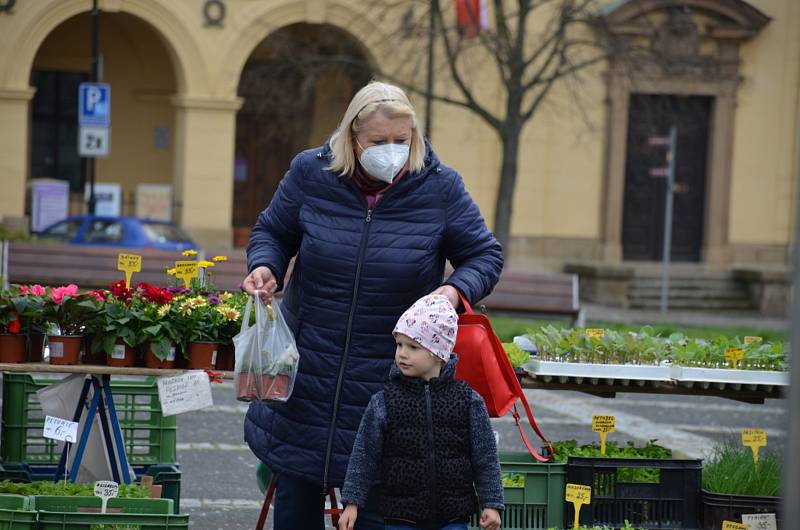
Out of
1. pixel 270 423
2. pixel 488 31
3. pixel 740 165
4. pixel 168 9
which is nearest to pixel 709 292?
pixel 740 165

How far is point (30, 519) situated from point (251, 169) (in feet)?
Result: 79.3

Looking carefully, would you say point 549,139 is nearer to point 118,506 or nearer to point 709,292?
point 709,292

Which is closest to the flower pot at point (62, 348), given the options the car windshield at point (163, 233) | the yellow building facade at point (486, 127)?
the car windshield at point (163, 233)

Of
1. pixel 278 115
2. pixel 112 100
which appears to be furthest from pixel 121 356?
pixel 278 115

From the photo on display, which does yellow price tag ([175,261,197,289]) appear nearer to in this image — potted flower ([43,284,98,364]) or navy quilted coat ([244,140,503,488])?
potted flower ([43,284,98,364])

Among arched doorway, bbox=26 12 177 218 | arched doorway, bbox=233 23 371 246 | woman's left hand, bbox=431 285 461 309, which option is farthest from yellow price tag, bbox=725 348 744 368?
arched doorway, bbox=26 12 177 218

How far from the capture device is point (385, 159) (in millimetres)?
4645

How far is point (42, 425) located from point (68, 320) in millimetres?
834

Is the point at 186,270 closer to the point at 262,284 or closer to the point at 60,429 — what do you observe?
the point at 60,429

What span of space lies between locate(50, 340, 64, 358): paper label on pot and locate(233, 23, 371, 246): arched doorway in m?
20.5

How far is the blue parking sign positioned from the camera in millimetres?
20656

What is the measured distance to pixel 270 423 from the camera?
16.0 ft

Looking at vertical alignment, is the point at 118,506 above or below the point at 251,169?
below

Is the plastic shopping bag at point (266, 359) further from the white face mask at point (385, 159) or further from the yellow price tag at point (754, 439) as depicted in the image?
the yellow price tag at point (754, 439)
